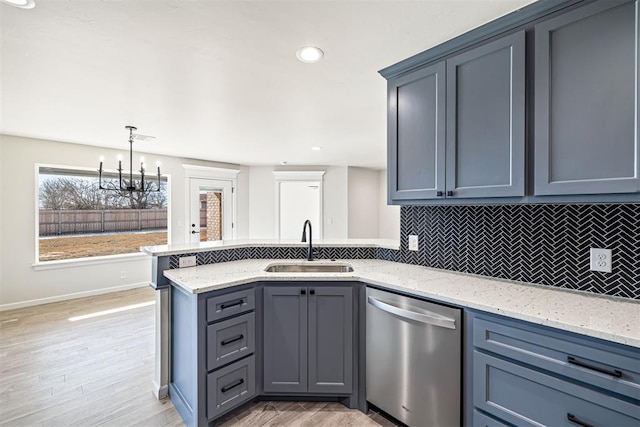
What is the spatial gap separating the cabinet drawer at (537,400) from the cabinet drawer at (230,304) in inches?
53.2

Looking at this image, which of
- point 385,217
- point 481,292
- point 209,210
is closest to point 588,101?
point 481,292

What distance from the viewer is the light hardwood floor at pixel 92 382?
77.4 inches

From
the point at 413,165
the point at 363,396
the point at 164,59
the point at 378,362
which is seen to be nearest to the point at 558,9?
the point at 413,165

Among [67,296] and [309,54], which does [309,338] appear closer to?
[309,54]

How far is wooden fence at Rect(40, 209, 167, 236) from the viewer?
463 centimetres

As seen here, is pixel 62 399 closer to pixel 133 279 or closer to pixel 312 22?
pixel 312 22

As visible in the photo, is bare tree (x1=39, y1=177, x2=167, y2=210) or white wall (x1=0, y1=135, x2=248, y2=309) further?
bare tree (x1=39, y1=177, x2=167, y2=210)

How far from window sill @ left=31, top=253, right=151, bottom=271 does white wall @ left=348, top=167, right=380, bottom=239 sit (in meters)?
4.51

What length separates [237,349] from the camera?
6.38 ft

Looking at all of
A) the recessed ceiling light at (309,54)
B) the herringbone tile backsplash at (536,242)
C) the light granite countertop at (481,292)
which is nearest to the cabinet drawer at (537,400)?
the light granite countertop at (481,292)

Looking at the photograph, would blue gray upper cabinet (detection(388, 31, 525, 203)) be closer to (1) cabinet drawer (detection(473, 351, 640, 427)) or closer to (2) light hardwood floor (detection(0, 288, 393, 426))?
(1) cabinet drawer (detection(473, 351, 640, 427))

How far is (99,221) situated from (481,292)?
5.87 metres

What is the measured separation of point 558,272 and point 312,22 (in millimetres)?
2002

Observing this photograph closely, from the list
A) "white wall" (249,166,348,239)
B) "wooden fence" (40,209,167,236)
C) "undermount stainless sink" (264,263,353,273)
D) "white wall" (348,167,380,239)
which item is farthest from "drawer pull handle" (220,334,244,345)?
"white wall" (348,167,380,239)
